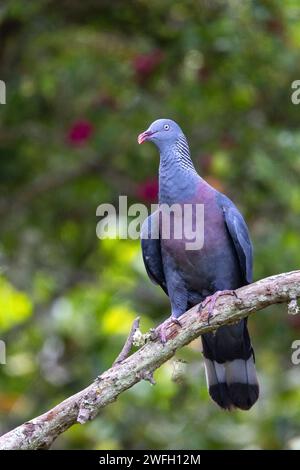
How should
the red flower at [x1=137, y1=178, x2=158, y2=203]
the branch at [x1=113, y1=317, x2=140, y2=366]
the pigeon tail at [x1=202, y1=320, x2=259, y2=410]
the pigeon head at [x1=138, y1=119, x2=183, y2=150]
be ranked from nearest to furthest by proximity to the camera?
the branch at [x1=113, y1=317, x2=140, y2=366] < the pigeon tail at [x1=202, y1=320, x2=259, y2=410] < the pigeon head at [x1=138, y1=119, x2=183, y2=150] < the red flower at [x1=137, y1=178, x2=158, y2=203]

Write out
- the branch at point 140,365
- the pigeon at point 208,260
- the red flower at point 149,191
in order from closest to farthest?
1. the branch at point 140,365
2. the pigeon at point 208,260
3. the red flower at point 149,191

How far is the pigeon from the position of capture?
228 inches

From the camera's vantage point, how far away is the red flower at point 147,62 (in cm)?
822

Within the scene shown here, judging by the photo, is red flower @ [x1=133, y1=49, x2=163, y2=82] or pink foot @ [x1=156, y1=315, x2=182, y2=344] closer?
pink foot @ [x1=156, y1=315, x2=182, y2=344]

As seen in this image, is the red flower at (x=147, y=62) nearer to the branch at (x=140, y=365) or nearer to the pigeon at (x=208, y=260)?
the pigeon at (x=208, y=260)

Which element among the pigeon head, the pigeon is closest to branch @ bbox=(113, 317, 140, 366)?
the pigeon

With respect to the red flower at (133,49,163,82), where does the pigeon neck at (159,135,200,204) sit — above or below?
below

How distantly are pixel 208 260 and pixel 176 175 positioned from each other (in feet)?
1.82

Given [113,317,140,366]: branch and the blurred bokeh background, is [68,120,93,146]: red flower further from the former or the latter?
[113,317,140,366]: branch

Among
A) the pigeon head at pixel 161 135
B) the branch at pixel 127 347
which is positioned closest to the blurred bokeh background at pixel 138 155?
the pigeon head at pixel 161 135

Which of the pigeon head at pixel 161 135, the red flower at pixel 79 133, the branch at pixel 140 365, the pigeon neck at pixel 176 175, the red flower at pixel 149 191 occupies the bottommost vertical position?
the branch at pixel 140 365

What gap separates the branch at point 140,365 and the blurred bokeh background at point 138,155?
2.65 m
